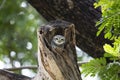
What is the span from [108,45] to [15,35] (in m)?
2.59

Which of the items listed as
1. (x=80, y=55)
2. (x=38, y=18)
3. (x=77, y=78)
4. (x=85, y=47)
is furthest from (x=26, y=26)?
(x=77, y=78)

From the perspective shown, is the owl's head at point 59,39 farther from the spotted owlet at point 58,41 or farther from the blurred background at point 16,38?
the blurred background at point 16,38

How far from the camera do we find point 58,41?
164cm

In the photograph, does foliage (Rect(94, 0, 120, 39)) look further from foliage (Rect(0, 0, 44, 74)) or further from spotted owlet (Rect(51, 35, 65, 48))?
foliage (Rect(0, 0, 44, 74))

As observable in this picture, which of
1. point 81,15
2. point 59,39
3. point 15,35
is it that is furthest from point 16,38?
point 59,39

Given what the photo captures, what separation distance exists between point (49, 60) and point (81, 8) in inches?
33.7

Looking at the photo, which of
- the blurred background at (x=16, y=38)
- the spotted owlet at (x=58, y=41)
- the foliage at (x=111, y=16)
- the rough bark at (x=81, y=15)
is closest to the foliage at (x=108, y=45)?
the foliage at (x=111, y=16)

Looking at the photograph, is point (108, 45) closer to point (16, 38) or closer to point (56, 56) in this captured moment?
point (56, 56)

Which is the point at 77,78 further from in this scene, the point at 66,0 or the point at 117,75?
the point at 66,0

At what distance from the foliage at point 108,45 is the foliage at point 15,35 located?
2388 mm

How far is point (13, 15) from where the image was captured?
4062 mm

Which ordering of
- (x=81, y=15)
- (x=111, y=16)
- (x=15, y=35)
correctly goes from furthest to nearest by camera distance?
(x=15, y=35)
(x=81, y=15)
(x=111, y=16)

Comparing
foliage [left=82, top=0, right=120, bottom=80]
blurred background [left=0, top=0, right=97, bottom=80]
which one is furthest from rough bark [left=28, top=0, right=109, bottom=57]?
blurred background [left=0, top=0, right=97, bottom=80]

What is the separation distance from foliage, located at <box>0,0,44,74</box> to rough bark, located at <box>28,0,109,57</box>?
5.20 ft
